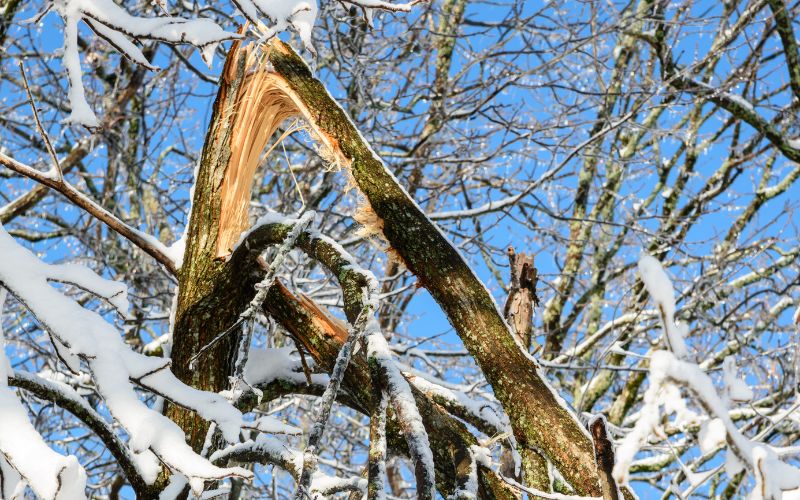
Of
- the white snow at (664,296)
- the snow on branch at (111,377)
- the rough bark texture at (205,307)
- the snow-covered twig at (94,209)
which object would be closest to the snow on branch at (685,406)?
the white snow at (664,296)

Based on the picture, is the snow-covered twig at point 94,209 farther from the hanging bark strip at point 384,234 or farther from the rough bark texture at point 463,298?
the rough bark texture at point 463,298

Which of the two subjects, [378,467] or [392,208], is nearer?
[378,467]

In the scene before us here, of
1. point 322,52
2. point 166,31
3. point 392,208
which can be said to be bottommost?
point 166,31

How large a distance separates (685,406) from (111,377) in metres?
1.07

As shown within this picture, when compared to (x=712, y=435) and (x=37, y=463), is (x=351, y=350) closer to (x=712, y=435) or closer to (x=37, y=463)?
(x=37, y=463)

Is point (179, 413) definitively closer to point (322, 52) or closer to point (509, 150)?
point (509, 150)

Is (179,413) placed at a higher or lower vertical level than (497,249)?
lower

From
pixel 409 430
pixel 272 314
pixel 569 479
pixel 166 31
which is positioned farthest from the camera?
pixel 272 314

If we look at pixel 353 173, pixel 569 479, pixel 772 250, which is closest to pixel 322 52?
pixel 353 173

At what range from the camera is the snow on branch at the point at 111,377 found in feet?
4.34

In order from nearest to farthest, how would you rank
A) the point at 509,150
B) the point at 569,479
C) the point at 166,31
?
the point at 166,31 → the point at 569,479 → the point at 509,150

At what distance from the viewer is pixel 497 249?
6.27 m

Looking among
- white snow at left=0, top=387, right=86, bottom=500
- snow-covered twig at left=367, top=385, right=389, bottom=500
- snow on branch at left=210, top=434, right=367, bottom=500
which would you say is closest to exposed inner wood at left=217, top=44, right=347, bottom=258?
snow on branch at left=210, top=434, right=367, bottom=500

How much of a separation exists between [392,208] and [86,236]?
4.84m
